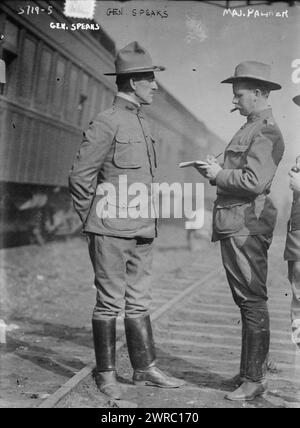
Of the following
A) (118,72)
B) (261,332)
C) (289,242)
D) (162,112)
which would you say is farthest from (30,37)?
(261,332)

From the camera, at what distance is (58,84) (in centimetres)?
1013

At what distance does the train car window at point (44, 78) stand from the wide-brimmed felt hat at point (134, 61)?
554 centimetres

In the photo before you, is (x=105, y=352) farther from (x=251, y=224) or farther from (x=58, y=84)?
(x=58, y=84)

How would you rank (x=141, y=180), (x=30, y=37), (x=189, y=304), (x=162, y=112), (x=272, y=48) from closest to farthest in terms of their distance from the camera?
1. (x=141, y=180)
2. (x=272, y=48)
3. (x=189, y=304)
4. (x=30, y=37)
5. (x=162, y=112)

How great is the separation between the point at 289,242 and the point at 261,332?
2.58 ft

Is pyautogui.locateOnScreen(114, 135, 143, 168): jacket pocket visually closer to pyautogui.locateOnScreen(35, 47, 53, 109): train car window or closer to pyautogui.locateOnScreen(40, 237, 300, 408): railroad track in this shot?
pyautogui.locateOnScreen(40, 237, 300, 408): railroad track

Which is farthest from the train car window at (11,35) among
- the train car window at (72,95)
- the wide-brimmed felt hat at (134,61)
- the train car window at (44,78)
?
the wide-brimmed felt hat at (134,61)

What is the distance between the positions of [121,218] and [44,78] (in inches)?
245

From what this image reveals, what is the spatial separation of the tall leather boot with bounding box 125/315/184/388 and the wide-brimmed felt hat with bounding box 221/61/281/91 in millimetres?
1553

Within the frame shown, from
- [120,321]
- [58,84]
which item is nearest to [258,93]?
[120,321]

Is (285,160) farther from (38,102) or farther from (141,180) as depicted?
(38,102)

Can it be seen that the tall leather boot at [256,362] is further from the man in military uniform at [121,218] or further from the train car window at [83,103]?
the train car window at [83,103]
